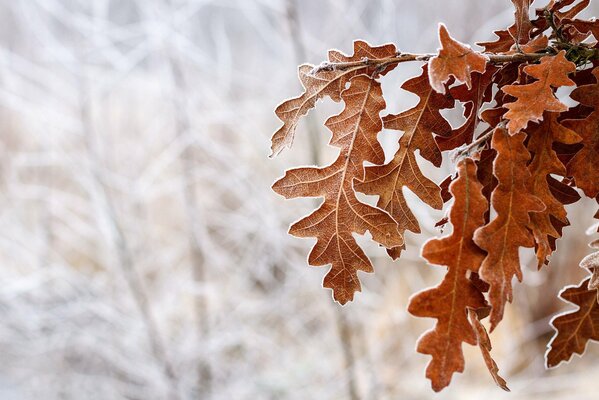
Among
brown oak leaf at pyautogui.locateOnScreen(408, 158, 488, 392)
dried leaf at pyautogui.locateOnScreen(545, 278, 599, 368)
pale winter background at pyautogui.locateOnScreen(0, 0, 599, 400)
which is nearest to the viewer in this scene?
brown oak leaf at pyautogui.locateOnScreen(408, 158, 488, 392)

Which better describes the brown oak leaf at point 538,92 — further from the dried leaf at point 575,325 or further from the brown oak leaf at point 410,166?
the dried leaf at point 575,325

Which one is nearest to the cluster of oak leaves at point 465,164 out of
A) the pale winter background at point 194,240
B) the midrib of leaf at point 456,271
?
the midrib of leaf at point 456,271

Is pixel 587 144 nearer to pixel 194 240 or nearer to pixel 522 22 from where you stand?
pixel 522 22

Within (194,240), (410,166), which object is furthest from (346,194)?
(194,240)

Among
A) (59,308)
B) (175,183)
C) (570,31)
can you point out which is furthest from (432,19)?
(570,31)

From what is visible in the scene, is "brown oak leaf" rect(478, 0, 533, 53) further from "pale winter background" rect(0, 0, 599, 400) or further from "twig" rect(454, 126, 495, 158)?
"pale winter background" rect(0, 0, 599, 400)

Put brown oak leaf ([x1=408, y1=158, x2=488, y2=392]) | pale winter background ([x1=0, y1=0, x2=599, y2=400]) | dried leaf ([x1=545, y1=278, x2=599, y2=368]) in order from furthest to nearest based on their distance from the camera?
pale winter background ([x1=0, y1=0, x2=599, y2=400]), dried leaf ([x1=545, y1=278, x2=599, y2=368]), brown oak leaf ([x1=408, y1=158, x2=488, y2=392])

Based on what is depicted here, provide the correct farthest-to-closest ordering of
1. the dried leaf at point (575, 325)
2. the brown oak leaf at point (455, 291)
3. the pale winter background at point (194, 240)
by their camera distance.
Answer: the pale winter background at point (194, 240), the dried leaf at point (575, 325), the brown oak leaf at point (455, 291)

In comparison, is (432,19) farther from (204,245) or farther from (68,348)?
(68,348)

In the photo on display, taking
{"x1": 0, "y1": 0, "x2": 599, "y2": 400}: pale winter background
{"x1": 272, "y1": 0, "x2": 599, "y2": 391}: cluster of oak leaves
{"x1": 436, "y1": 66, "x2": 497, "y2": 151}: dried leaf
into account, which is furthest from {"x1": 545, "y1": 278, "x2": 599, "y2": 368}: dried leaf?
{"x1": 0, "y1": 0, "x2": 599, "y2": 400}: pale winter background
